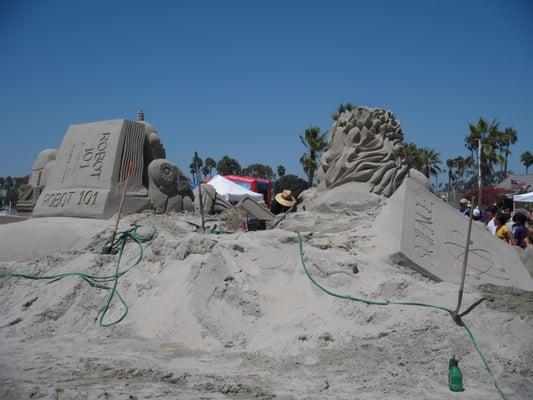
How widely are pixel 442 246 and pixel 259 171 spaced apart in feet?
144

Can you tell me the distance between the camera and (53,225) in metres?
6.18

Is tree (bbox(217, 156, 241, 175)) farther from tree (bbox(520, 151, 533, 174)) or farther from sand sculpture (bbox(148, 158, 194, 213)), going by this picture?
sand sculpture (bbox(148, 158, 194, 213))

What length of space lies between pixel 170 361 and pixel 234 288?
106cm

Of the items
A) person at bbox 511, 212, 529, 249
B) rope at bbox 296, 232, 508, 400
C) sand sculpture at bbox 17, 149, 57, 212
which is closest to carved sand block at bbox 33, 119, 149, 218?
sand sculpture at bbox 17, 149, 57, 212

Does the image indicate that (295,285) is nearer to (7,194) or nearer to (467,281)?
(467,281)

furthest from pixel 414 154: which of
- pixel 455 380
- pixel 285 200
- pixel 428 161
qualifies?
pixel 455 380

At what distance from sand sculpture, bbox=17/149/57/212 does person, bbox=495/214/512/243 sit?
24.9 feet

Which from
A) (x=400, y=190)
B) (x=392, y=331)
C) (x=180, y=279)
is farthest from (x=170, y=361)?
(x=400, y=190)

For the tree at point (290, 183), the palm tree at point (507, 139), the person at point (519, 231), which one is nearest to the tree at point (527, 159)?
the palm tree at point (507, 139)

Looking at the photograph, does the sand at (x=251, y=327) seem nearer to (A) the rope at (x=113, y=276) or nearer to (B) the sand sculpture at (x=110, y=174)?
(A) the rope at (x=113, y=276)

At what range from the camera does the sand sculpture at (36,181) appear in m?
9.26

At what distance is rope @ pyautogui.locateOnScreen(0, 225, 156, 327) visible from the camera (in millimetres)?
4395

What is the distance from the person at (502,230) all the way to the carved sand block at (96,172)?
4.88 metres

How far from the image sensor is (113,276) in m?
4.86
